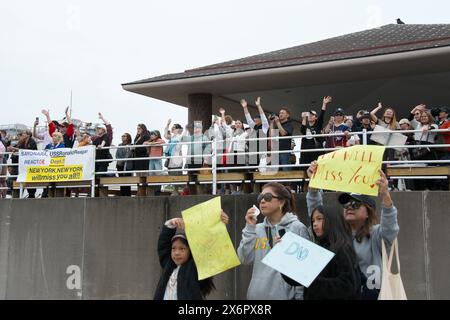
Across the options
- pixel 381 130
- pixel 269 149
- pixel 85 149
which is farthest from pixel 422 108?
pixel 85 149

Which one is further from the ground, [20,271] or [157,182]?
[157,182]

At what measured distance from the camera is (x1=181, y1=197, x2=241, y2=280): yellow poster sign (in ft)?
18.0

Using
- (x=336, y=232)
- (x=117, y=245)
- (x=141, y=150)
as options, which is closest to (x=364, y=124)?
(x=141, y=150)

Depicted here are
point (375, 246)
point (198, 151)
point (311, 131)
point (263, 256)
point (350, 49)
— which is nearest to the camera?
point (375, 246)

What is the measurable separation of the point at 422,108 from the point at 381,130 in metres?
0.80

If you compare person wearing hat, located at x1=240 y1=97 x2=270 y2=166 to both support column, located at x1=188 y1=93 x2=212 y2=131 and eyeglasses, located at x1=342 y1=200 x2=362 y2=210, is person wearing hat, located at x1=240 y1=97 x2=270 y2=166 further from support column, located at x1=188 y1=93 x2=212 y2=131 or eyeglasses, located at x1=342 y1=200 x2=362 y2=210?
eyeglasses, located at x1=342 y1=200 x2=362 y2=210

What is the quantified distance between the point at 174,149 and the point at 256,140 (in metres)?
2.16

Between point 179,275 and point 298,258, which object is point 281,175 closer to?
point 179,275

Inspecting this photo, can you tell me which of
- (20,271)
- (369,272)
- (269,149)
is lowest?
(20,271)

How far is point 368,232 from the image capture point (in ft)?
16.6

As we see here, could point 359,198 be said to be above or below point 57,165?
below

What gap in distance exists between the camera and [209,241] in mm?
5582

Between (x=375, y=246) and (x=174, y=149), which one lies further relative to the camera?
(x=174, y=149)
